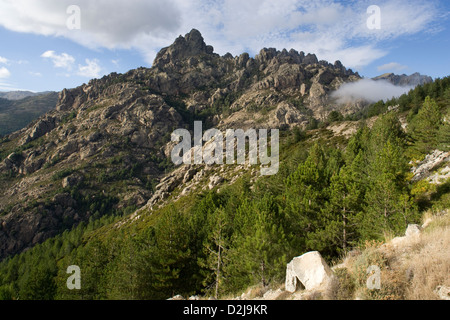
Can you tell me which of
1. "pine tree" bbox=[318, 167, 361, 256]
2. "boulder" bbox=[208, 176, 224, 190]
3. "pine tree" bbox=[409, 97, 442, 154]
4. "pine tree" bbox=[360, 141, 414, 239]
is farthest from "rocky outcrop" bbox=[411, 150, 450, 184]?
"boulder" bbox=[208, 176, 224, 190]

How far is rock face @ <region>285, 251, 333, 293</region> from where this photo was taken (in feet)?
23.4

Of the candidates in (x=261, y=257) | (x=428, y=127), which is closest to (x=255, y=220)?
(x=261, y=257)

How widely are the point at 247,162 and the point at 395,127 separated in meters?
55.5

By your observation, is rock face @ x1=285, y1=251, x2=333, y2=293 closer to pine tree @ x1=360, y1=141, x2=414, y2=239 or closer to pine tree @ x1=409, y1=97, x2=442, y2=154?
pine tree @ x1=360, y1=141, x2=414, y2=239

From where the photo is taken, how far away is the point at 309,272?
303 inches

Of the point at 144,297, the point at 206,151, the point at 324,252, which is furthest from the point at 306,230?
the point at 206,151

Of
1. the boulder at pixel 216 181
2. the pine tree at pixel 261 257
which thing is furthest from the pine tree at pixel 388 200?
the boulder at pixel 216 181

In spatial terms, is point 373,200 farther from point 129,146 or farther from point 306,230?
point 129,146

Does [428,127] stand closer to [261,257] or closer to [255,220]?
[255,220]

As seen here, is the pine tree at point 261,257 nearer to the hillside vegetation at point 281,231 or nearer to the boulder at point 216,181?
the hillside vegetation at point 281,231

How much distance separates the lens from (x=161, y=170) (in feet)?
582

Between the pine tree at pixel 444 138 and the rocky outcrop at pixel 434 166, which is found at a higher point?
the pine tree at pixel 444 138

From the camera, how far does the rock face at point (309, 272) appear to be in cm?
714
